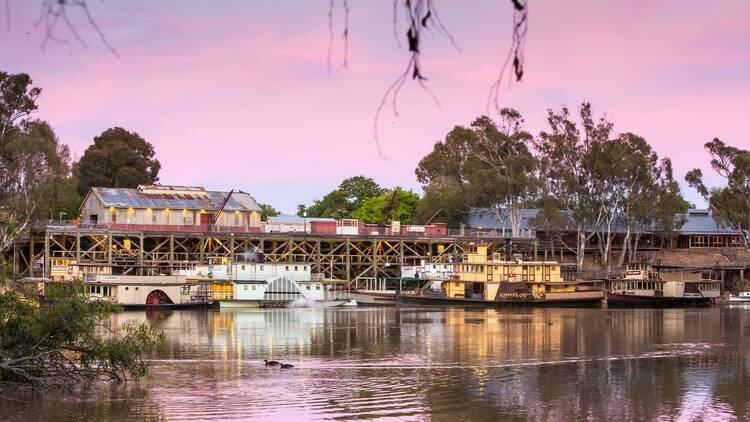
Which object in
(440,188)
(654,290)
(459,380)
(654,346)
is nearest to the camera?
(459,380)

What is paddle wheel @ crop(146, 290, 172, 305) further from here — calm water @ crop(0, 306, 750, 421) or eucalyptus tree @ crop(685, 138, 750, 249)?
eucalyptus tree @ crop(685, 138, 750, 249)

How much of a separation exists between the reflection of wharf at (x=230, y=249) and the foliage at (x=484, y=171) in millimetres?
3594

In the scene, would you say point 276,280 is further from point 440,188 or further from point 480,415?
point 480,415

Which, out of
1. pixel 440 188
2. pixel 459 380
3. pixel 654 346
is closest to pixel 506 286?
pixel 440 188

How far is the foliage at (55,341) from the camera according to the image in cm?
2761

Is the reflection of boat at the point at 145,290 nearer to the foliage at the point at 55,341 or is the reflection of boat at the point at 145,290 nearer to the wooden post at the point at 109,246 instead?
the wooden post at the point at 109,246

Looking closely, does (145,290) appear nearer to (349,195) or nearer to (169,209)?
(169,209)

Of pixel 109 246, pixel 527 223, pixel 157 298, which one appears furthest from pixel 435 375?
pixel 527 223

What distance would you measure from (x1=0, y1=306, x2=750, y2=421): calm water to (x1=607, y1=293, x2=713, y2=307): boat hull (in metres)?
25.5

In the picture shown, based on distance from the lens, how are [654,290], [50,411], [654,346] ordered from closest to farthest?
[50,411]
[654,346]
[654,290]

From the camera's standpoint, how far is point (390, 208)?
4444 inches

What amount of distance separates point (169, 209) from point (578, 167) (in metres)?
37.6

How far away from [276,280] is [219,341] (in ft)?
113

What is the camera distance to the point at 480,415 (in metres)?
26.0
